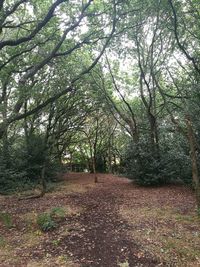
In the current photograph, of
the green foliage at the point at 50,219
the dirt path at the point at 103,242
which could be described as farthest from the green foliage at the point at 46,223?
the dirt path at the point at 103,242

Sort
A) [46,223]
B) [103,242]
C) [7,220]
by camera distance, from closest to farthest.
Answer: [103,242] → [46,223] → [7,220]

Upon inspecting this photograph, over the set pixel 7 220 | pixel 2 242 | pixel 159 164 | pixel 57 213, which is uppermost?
pixel 159 164

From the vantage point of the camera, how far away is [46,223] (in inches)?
271

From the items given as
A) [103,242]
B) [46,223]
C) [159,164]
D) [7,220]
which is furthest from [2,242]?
[159,164]

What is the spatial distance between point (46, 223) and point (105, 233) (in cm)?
151

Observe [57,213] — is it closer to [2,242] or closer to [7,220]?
[7,220]

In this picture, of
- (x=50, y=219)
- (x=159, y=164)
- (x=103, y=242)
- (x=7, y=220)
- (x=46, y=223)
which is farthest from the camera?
(x=159, y=164)

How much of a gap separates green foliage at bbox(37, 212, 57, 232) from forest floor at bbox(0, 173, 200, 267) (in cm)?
12

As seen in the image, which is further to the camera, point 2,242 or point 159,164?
point 159,164

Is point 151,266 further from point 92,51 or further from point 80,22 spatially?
point 92,51

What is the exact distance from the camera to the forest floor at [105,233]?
17.0 feet

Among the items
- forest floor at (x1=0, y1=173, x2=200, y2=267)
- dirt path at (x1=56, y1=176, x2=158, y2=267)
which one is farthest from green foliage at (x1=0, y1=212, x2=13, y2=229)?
dirt path at (x1=56, y1=176, x2=158, y2=267)

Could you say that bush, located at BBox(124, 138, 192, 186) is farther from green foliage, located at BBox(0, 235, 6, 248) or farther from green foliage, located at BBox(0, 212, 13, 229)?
green foliage, located at BBox(0, 235, 6, 248)

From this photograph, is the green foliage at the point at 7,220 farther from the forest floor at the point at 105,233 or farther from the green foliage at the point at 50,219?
the green foliage at the point at 50,219
